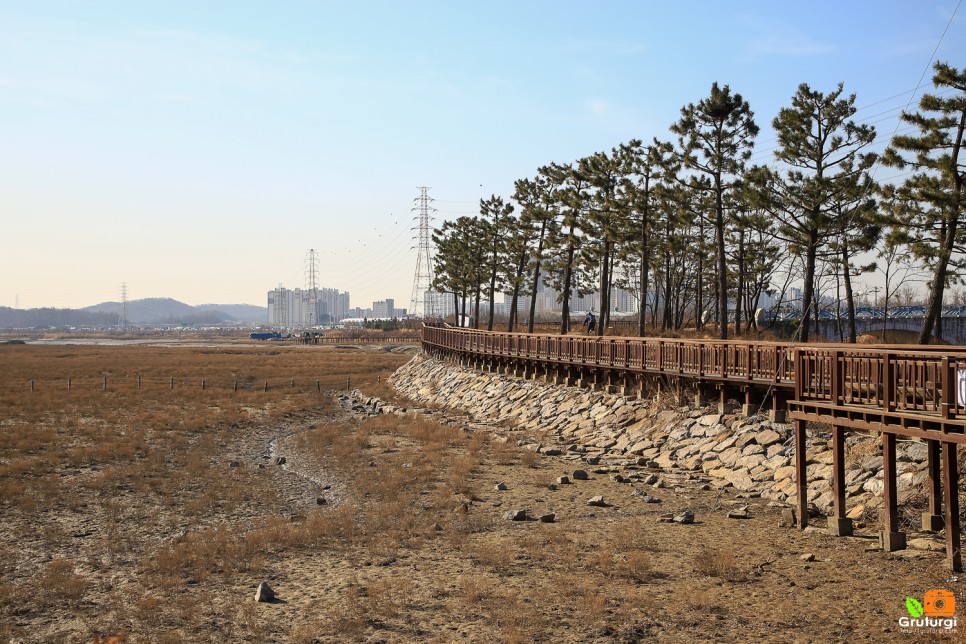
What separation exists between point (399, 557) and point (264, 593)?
2.86 meters

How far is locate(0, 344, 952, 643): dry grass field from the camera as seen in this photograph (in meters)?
11.7

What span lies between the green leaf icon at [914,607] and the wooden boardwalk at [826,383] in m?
1.53

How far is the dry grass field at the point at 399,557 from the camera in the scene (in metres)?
11.7

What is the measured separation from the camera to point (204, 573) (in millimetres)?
14375

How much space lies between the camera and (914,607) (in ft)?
37.2

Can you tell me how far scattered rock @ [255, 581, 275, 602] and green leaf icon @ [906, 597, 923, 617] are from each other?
9232 mm

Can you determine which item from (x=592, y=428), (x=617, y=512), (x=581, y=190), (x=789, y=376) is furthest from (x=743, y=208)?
(x=617, y=512)

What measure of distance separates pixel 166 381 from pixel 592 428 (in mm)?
40150

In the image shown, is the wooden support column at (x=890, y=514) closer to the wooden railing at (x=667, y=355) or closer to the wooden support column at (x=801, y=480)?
the wooden support column at (x=801, y=480)

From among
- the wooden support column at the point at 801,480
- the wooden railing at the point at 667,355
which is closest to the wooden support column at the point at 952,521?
the wooden support column at the point at 801,480

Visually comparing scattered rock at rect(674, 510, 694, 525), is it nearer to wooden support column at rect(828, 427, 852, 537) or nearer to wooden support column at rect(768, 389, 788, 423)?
wooden support column at rect(828, 427, 852, 537)

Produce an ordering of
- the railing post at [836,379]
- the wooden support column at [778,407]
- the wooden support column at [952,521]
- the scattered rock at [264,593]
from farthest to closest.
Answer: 1. the wooden support column at [778,407]
2. the railing post at [836,379]
3. the scattered rock at [264,593]
4. the wooden support column at [952,521]

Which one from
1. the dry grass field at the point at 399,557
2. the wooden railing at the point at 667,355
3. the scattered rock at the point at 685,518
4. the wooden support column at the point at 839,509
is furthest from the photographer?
the wooden railing at the point at 667,355

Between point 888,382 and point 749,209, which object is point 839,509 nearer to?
point 888,382
